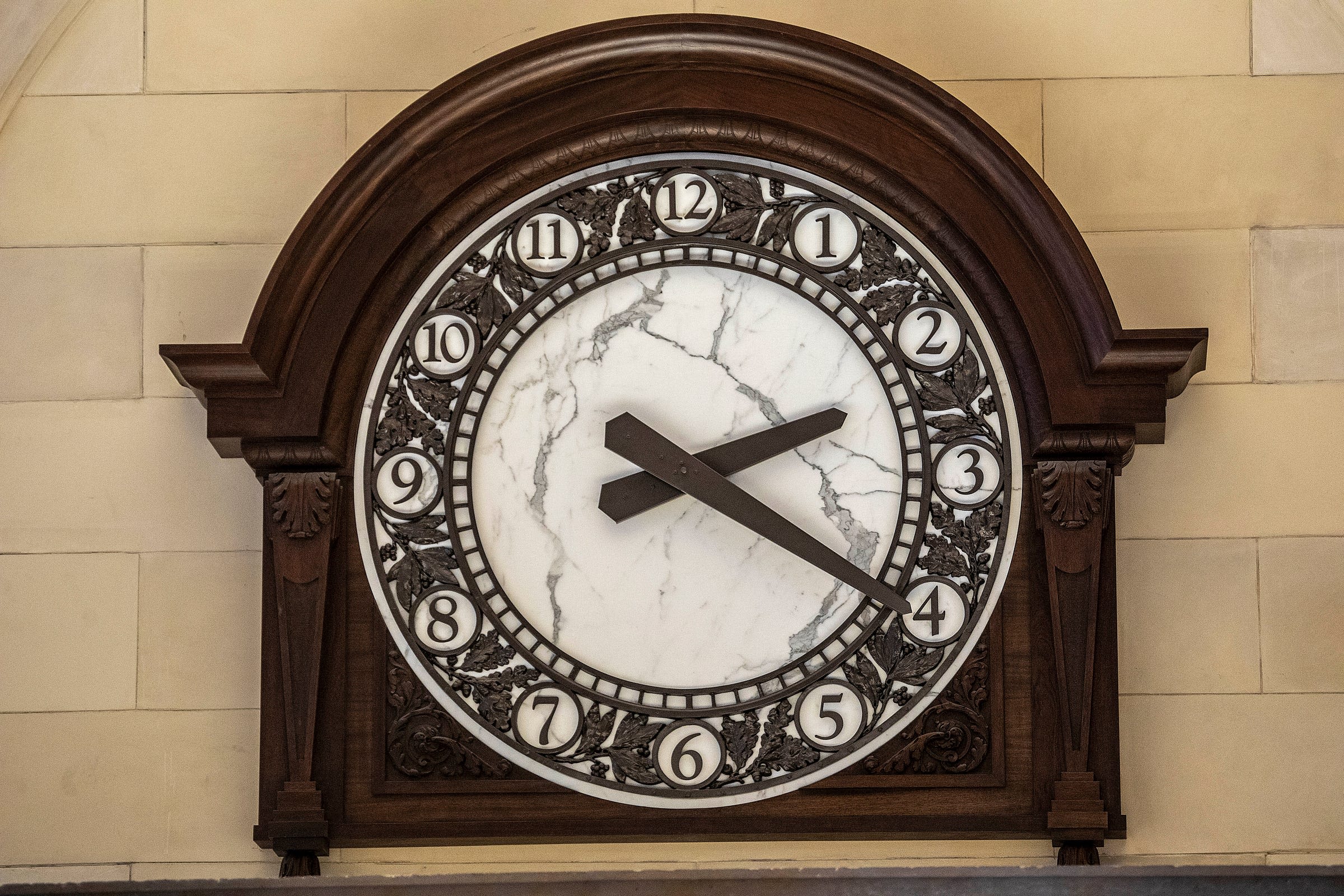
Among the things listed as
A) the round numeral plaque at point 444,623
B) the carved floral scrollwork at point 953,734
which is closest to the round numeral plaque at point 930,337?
the carved floral scrollwork at point 953,734

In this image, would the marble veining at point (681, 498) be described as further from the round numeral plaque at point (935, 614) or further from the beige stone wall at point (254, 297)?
the beige stone wall at point (254, 297)

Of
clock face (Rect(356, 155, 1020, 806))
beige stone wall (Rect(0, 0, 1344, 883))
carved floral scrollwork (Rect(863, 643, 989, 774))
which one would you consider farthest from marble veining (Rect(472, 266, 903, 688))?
beige stone wall (Rect(0, 0, 1344, 883))

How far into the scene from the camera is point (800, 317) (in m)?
1.71

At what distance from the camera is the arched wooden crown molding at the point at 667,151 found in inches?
64.7

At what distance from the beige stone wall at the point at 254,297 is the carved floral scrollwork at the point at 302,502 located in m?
0.11

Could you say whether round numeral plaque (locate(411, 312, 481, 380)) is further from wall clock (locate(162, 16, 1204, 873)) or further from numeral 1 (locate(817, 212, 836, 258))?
numeral 1 (locate(817, 212, 836, 258))

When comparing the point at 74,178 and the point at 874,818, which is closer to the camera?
the point at 874,818

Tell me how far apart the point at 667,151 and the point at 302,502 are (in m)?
0.61

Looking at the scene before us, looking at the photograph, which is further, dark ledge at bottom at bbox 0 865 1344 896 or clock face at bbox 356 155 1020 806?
clock face at bbox 356 155 1020 806

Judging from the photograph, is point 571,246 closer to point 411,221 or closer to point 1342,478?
point 411,221

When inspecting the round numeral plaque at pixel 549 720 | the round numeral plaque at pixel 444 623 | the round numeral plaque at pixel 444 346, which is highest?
the round numeral plaque at pixel 444 346

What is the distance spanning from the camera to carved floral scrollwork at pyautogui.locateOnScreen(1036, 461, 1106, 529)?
164cm

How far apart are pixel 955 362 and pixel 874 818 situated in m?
0.54

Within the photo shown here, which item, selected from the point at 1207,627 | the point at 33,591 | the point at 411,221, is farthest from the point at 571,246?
the point at 1207,627
